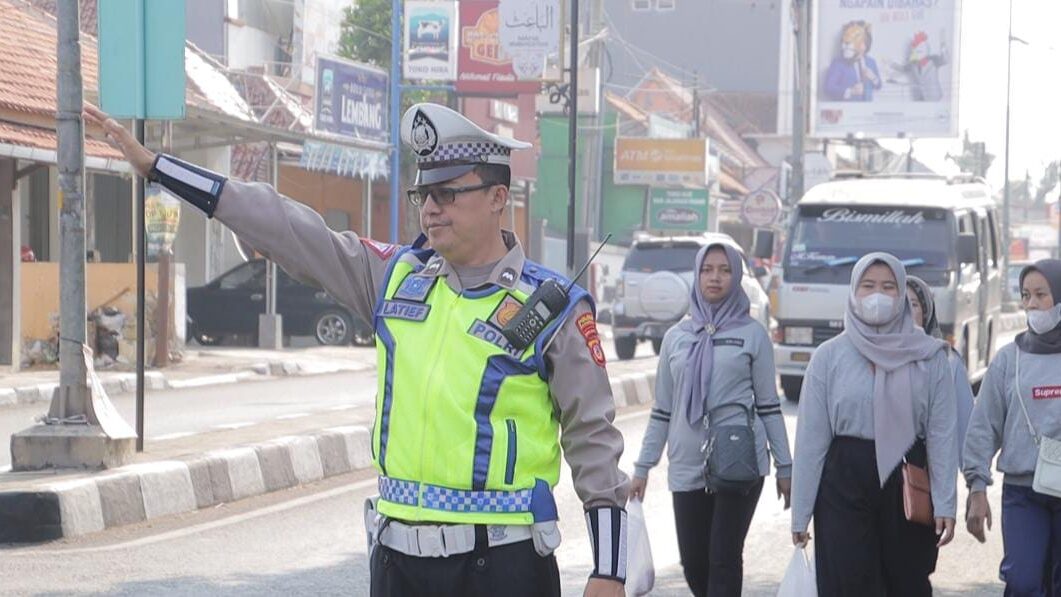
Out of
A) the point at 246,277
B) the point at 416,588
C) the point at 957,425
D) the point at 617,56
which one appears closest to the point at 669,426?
the point at 957,425

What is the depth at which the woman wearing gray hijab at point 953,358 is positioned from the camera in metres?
6.84

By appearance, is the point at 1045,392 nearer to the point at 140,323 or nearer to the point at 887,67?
the point at 140,323

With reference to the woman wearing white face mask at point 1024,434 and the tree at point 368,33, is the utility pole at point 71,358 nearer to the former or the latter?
the woman wearing white face mask at point 1024,434

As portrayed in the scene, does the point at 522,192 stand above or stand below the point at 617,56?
below

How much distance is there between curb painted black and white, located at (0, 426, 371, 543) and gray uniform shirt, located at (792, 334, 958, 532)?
4686 mm

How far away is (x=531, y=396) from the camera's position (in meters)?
3.74

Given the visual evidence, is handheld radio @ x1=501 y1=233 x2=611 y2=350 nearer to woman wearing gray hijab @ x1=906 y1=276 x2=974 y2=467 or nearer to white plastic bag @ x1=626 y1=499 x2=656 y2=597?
woman wearing gray hijab @ x1=906 y1=276 x2=974 y2=467

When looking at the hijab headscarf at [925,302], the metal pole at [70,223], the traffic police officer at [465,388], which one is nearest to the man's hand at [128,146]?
the traffic police officer at [465,388]

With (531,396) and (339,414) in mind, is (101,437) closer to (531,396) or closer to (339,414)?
(339,414)

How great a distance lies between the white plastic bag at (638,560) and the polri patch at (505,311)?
3289 mm

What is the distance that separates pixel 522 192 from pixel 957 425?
38783 mm

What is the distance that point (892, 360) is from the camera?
6.38 meters

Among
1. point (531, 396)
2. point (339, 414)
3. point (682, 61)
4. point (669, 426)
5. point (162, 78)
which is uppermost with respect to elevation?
point (682, 61)

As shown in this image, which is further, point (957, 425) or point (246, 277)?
point (246, 277)
